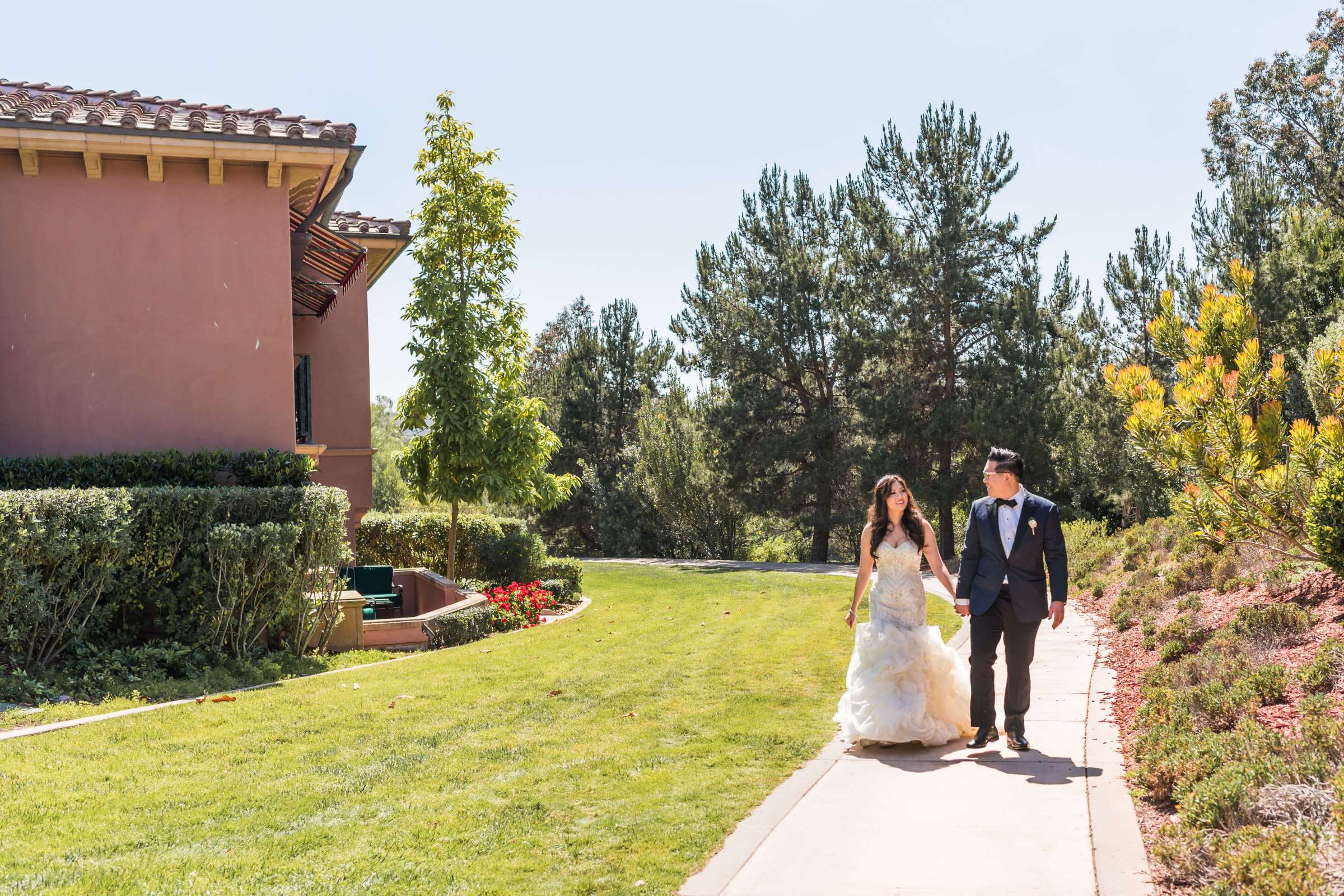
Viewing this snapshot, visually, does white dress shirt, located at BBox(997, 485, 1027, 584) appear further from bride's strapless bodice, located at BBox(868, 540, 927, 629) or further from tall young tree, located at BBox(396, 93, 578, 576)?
tall young tree, located at BBox(396, 93, 578, 576)

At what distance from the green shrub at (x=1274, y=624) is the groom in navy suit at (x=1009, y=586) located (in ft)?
7.45

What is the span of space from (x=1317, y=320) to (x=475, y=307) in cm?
1885

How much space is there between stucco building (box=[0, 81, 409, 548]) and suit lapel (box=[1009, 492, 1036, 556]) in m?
8.52

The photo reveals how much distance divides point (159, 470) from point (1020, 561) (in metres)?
8.89

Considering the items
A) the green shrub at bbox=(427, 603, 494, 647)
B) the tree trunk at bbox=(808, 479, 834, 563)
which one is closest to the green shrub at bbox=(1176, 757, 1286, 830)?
the green shrub at bbox=(427, 603, 494, 647)

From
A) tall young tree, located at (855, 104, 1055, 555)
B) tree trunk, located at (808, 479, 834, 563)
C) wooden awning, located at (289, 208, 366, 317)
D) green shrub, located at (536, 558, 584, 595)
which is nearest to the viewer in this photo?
wooden awning, located at (289, 208, 366, 317)

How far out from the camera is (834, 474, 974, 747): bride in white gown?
6824mm

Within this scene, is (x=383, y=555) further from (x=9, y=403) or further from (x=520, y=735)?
(x=520, y=735)

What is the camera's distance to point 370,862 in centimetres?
480

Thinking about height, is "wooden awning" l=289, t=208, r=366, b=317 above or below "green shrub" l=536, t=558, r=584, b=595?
above

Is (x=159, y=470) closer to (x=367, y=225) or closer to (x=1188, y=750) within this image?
(x=367, y=225)

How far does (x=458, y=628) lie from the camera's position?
12.5 meters

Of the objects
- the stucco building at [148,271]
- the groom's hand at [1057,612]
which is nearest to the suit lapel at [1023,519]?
the groom's hand at [1057,612]

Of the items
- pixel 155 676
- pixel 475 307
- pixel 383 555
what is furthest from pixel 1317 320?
pixel 155 676
